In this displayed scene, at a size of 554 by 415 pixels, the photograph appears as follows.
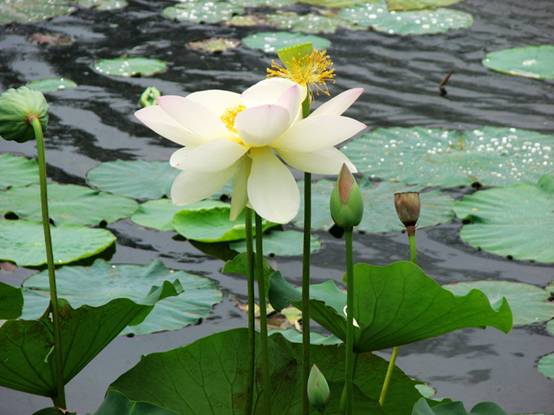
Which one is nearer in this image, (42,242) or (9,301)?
(9,301)

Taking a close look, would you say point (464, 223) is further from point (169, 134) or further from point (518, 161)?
point (169, 134)

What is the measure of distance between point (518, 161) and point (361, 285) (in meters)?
1.94

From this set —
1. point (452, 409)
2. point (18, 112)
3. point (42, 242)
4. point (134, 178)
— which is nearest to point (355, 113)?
point (134, 178)

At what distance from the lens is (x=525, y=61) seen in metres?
4.25

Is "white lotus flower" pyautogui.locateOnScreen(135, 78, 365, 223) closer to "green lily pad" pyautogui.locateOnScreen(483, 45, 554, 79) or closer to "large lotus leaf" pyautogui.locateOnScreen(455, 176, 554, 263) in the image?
"large lotus leaf" pyautogui.locateOnScreen(455, 176, 554, 263)

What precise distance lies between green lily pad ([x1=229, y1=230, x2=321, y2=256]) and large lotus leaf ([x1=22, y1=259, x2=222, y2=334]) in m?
0.24

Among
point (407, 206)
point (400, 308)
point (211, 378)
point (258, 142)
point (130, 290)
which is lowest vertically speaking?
point (130, 290)

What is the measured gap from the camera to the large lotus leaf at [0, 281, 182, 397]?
149cm

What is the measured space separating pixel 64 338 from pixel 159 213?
1.48 metres

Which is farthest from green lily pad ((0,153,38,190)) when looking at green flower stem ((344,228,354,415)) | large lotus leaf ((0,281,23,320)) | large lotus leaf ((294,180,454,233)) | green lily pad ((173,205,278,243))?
green flower stem ((344,228,354,415))

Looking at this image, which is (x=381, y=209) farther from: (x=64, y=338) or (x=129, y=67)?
(x=129, y=67)

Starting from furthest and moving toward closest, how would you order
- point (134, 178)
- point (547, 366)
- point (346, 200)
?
point (134, 178) → point (547, 366) → point (346, 200)

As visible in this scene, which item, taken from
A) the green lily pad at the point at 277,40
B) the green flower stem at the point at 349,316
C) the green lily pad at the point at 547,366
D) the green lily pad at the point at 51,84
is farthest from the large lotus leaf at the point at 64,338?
the green lily pad at the point at 277,40

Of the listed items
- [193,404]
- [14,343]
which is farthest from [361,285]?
[14,343]
